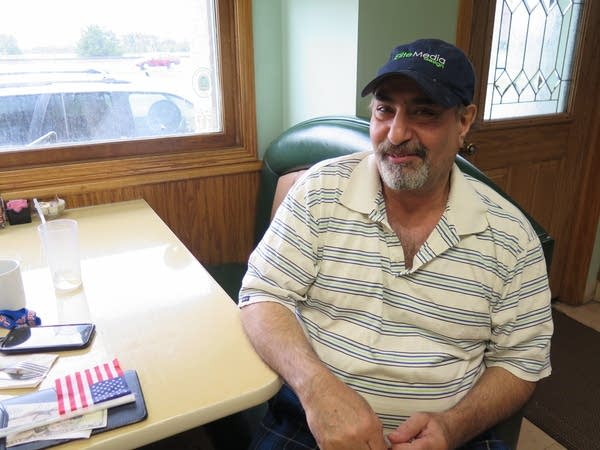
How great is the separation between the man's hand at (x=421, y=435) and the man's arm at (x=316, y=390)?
0.07m

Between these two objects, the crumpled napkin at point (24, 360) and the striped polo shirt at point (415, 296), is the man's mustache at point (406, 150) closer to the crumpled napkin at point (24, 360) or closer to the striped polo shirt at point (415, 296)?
the striped polo shirt at point (415, 296)

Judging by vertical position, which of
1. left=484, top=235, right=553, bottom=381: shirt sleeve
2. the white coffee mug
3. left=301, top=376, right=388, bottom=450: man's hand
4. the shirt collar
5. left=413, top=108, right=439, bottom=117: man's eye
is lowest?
left=301, top=376, right=388, bottom=450: man's hand

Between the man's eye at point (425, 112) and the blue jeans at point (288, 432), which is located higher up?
the man's eye at point (425, 112)

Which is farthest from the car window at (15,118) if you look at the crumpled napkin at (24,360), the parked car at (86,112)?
the crumpled napkin at (24,360)

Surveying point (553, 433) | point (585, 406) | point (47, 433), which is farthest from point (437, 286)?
point (585, 406)

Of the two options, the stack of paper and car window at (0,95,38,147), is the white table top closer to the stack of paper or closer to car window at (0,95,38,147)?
the stack of paper

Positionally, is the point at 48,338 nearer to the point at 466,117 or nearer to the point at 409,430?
the point at 409,430

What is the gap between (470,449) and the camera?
1.08 meters

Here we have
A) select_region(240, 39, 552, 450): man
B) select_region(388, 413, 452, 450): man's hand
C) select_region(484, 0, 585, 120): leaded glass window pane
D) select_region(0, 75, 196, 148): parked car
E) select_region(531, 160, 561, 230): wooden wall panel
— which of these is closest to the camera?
A: select_region(388, 413, 452, 450): man's hand

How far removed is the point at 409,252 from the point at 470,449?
0.45 meters

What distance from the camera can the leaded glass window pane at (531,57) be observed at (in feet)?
6.98

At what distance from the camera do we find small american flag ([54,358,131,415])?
76 cm

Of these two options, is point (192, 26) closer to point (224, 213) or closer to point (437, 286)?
point (224, 213)

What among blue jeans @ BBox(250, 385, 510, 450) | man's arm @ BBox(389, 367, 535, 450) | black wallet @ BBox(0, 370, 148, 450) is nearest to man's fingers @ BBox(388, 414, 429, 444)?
man's arm @ BBox(389, 367, 535, 450)
